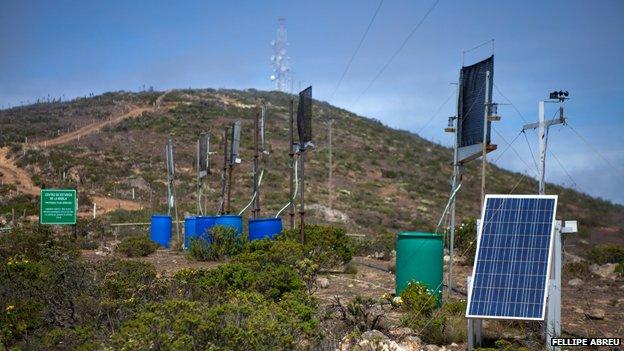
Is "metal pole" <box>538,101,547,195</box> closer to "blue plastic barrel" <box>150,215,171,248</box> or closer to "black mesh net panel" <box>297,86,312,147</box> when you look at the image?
"black mesh net panel" <box>297,86,312,147</box>

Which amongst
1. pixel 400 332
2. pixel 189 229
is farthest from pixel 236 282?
pixel 189 229

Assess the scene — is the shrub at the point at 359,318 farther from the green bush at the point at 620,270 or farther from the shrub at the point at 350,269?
the green bush at the point at 620,270

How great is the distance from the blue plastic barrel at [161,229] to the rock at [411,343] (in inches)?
601

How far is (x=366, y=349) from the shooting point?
7312 millimetres

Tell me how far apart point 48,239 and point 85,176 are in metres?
28.5

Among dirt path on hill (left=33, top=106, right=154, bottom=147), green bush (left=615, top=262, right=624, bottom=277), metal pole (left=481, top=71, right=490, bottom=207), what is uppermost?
dirt path on hill (left=33, top=106, right=154, bottom=147)

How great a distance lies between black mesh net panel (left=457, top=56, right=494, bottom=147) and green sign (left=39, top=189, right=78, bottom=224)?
48.1 feet

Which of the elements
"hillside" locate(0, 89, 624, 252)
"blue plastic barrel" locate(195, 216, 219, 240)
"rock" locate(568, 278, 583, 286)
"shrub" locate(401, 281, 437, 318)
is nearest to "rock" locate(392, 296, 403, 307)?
"shrub" locate(401, 281, 437, 318)

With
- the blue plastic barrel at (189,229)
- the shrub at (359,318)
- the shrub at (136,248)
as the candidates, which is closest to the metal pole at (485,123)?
the shrub at (359,318)

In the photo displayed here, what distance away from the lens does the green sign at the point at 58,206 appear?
2270cm

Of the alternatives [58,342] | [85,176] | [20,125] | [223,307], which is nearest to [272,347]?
[223,307]

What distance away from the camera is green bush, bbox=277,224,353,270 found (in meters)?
15.1

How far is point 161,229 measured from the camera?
2280 cm

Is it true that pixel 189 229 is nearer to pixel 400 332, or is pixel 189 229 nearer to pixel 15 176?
pixel 400 332
